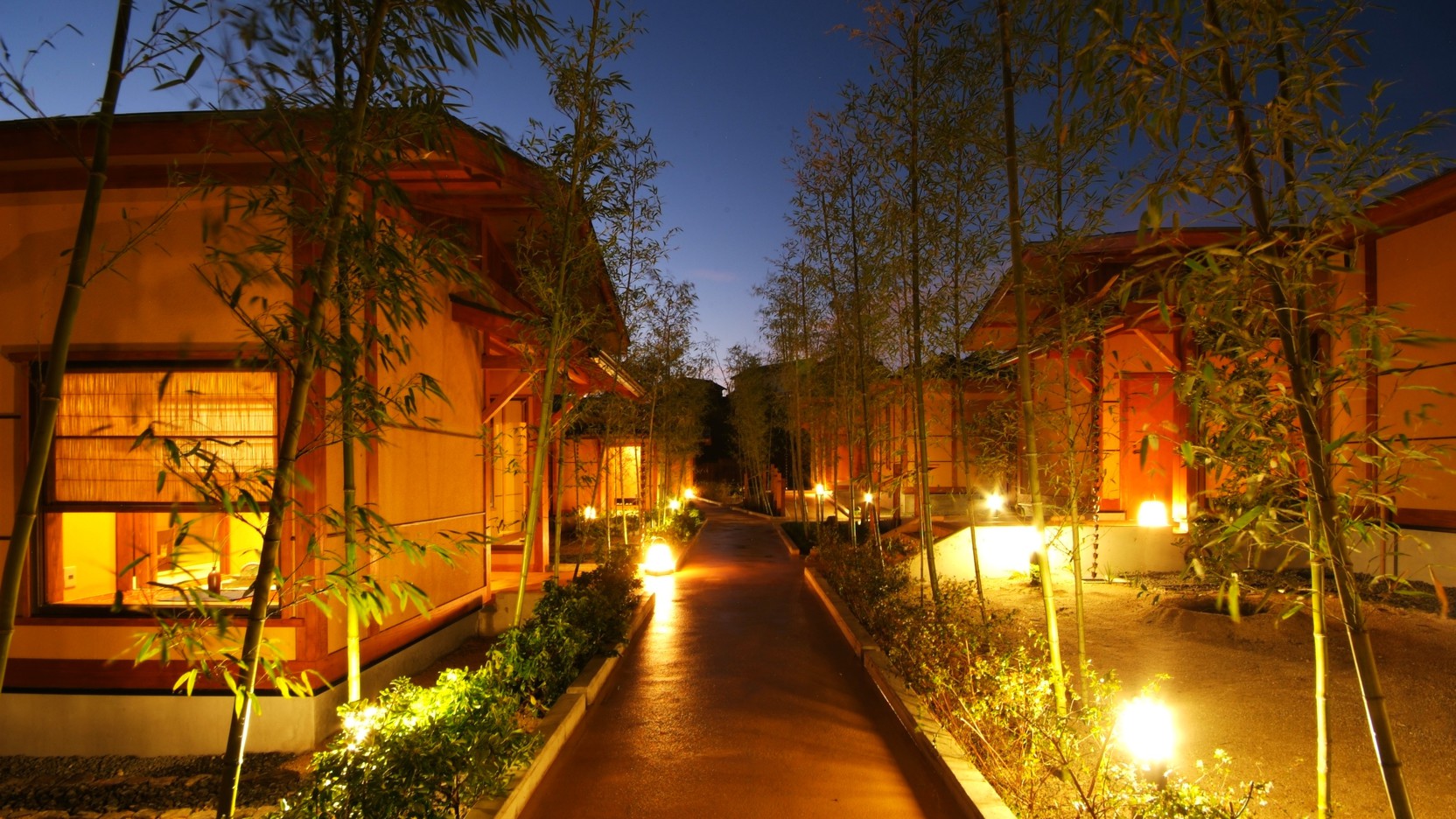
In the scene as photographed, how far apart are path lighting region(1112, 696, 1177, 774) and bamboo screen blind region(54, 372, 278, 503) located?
194 inches

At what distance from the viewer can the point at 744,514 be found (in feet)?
86.0

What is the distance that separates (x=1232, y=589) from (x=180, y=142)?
586 centimetres

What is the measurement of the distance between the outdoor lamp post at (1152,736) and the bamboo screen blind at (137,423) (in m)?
4.94

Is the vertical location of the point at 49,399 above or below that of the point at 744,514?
above

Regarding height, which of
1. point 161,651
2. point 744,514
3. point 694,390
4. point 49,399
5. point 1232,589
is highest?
point 694,390

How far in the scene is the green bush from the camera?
9.53 feet

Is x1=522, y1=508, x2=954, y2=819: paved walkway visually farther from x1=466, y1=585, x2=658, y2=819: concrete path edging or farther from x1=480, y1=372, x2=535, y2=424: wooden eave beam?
x1=480, y1=372, x2=535, y2=424: wooden eave beam

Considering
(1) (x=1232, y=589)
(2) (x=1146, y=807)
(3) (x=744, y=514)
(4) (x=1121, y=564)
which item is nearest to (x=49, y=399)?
(1) (x=1232, y=589)

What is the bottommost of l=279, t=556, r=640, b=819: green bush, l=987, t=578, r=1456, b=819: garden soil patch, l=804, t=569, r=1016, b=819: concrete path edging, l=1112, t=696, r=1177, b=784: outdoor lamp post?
l=987, t=578, r=1456, b=819: garden soil patch

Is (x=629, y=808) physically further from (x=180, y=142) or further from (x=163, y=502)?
(x=180, y=142)

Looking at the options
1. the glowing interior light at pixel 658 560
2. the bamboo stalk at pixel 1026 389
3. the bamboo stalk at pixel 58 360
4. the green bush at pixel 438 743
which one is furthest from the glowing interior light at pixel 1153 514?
the bamboo stalk at pixel 58 360

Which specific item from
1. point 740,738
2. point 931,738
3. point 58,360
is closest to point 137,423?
point 58,360

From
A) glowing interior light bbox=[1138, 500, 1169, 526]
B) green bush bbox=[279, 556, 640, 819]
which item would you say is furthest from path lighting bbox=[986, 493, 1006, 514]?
green bush bbox=[279, 556, 640, 819]

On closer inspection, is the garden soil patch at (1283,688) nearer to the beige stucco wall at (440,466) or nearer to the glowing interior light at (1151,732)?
the glowing interior light at (1151,732)
